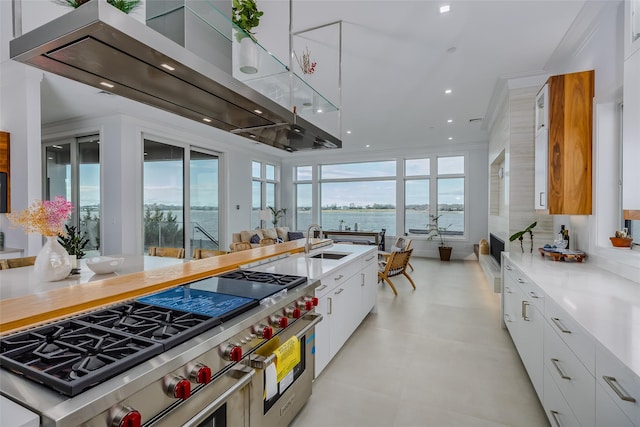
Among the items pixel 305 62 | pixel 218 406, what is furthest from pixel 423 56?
pixel 218 406

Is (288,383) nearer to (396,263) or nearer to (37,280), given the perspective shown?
(37,280)

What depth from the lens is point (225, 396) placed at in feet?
3.69

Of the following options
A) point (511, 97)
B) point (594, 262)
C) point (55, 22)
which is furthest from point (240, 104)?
point (511, 97)

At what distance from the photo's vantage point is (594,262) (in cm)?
267

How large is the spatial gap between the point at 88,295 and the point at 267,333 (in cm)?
87

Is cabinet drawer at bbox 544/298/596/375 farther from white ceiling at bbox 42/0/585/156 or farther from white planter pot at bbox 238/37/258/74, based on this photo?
white ceiling at bbox 42/0/585/156

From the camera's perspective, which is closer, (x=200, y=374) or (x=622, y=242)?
(x=200, y=374)

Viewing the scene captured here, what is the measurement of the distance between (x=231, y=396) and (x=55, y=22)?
1499 millimetres

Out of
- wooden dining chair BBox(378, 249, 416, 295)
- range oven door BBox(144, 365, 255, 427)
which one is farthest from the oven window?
wooden dining chair BBox(378, 249, 416, 295)

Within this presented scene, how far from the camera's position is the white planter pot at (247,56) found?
1.98 metres

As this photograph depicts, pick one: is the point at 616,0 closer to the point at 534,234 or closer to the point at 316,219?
the point at 534,234

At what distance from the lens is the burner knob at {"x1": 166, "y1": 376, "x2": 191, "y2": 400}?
93 centimetres

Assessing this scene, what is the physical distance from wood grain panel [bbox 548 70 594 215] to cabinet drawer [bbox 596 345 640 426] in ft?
6.98

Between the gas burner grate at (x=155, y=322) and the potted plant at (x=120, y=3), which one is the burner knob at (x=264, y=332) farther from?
the potted plant at (x=120, y=3)
